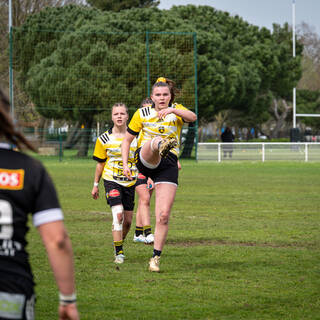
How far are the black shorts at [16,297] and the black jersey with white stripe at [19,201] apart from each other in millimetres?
31

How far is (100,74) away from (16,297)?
42631 millimetres

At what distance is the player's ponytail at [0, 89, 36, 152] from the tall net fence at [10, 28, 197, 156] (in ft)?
128

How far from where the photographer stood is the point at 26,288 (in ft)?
10.1

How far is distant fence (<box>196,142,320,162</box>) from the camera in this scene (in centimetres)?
4041

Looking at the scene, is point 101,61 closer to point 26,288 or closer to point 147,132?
point 147,132

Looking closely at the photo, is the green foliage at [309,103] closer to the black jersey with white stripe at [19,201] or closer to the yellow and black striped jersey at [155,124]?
the yellow and black striped jersey at [155,124]


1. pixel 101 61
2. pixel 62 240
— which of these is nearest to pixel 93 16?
pixel 101 61

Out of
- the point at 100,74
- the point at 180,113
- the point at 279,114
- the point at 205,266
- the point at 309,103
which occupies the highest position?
the point at 100,74

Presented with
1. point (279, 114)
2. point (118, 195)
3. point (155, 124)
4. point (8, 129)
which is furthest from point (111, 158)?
point (279, 114)

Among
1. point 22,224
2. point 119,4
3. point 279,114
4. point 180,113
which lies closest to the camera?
point 22,224

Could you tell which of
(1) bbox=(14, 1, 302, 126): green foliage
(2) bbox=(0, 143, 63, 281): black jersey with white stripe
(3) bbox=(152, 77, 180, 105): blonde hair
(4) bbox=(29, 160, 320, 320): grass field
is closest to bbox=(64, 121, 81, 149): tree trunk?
(1) bbox=(14, 1, 302, 126): green foliage

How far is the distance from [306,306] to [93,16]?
1805 inches

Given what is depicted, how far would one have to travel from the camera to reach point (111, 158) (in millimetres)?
9695

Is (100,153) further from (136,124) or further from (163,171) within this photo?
(163,171)
